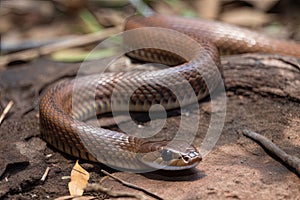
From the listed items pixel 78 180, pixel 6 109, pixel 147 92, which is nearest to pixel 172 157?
pixel 78 180

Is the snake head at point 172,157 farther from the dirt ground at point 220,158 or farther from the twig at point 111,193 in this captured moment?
the twig at point 111,193

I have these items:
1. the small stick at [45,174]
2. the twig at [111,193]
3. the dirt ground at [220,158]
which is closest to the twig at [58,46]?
the dirt ground at [220,158]

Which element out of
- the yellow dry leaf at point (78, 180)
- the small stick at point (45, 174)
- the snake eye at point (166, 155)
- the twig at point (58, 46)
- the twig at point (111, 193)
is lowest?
the twig at point (58, 46)

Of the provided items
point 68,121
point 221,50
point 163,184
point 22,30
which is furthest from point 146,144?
point 22,30

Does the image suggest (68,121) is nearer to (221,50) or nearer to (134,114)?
(134,114)

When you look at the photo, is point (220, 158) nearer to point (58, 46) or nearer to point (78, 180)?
point (78, 180)
